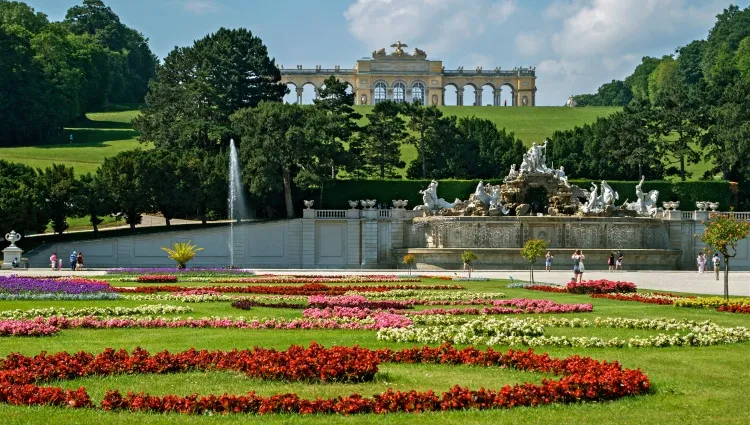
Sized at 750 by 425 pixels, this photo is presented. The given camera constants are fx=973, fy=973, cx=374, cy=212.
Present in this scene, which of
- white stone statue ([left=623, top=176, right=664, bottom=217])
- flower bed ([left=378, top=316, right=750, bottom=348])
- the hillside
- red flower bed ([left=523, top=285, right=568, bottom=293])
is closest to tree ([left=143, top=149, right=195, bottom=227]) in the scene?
the hillside

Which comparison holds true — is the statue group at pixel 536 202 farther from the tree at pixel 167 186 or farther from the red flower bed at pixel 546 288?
the red flower bed at pixel 546 288

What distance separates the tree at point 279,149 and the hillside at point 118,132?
59.4 ft

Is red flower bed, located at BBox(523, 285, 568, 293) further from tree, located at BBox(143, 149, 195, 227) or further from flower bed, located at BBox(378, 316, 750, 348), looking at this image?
tree, located at BBox(143, 149, 195, 227)

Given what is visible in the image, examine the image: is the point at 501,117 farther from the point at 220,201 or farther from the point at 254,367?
the point at 254,367

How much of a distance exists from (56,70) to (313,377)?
278 feet

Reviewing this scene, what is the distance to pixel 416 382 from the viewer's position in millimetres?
12641

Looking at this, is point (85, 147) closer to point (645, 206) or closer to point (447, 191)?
point (447, 191)

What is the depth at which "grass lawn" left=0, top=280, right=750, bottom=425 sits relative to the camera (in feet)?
34.4

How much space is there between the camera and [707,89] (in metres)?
74.7

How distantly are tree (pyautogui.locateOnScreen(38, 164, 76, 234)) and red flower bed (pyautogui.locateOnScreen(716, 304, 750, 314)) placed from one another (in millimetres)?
38720

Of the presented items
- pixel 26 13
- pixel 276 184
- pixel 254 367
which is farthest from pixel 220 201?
pixel 26 13

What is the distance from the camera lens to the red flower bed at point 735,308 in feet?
75.8

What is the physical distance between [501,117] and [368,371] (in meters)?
91.0

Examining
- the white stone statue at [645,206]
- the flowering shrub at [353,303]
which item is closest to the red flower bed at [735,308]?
the flowering shrub at [353,303]
